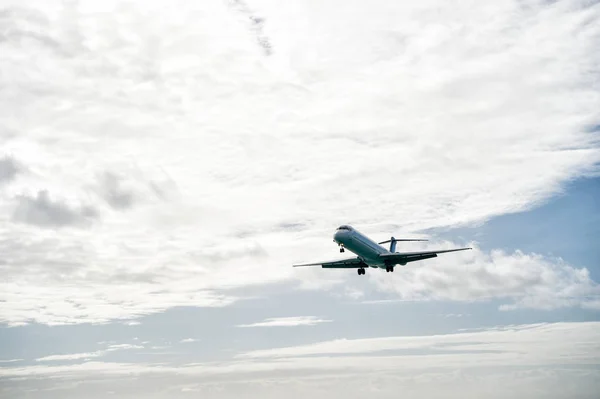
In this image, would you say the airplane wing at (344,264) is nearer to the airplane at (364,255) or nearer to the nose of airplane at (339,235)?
the airplane at (364,255)

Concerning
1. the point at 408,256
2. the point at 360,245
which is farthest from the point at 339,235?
the point at 408,256

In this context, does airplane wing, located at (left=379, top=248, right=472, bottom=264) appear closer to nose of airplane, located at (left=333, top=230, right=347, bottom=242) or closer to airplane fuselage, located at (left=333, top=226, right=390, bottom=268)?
airplane fuselage, located at (left=333, top=226, right=390, bottom=268)

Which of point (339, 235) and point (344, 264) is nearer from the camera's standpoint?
point (339, 235)

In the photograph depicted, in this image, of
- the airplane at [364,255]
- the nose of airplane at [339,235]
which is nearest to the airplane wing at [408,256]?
the airplane at [364,255]

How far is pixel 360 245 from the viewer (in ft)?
391

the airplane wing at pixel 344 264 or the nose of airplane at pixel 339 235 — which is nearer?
the nose of airplane at pixel 339 235

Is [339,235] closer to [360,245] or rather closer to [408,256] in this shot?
[360,245]

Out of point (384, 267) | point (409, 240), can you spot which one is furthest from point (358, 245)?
point (409, 240)

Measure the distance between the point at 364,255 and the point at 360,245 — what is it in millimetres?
4473

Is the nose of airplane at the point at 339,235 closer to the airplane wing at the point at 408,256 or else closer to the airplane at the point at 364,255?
the airplane at the point at 364,255

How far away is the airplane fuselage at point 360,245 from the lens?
116m

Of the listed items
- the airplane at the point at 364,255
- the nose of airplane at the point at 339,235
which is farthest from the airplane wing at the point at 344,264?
the nose of airplane at the point at 339,235

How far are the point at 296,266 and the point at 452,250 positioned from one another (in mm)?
34768

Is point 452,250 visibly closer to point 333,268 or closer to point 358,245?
point 358,245
